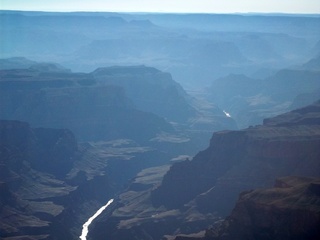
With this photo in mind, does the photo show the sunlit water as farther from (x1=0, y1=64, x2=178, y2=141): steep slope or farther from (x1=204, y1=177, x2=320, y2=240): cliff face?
(x1=0, y1=64, x2=178, y2=141): steep slope

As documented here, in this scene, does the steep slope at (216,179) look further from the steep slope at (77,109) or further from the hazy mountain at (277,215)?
the steep slope at (77,109)

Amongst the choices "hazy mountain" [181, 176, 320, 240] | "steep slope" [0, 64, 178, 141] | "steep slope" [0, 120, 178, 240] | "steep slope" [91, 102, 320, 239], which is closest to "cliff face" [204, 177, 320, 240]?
"hazy mountain" [181, 176, 320, 240]

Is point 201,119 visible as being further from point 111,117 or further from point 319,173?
point 319,173

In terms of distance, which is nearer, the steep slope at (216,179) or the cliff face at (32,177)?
the steep slope at (216,179)

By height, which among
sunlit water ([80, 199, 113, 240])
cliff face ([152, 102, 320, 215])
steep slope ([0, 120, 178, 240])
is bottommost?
sunlit water ([80, 199, 113, 240])

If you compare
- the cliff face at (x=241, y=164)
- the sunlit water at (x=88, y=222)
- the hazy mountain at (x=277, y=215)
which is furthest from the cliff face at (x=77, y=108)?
the hazy mountain at (x=277, y=215)
